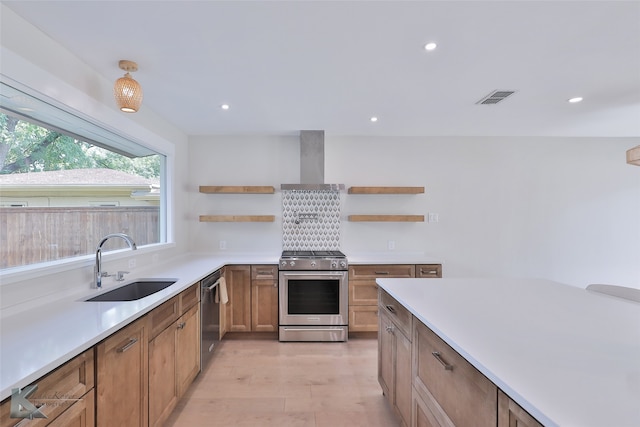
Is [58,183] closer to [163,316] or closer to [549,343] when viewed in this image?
[163,316]

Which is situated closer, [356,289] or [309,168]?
[356,289]

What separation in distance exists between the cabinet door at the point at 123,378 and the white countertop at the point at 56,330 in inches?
3.0

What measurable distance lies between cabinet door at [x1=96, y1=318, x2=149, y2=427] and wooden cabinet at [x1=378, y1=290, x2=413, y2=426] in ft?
4.73

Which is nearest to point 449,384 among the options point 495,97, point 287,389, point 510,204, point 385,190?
point 287,389

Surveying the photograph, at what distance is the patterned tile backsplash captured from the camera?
383 cm

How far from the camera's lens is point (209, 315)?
103 inches

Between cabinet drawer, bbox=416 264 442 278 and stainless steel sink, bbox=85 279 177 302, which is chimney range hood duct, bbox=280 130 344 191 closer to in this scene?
cabinet drawer, bbox=416 264 442 278

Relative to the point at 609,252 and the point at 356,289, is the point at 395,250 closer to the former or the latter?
the point at 356,289

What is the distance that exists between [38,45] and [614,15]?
3.16 meters

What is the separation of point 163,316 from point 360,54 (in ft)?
6.86

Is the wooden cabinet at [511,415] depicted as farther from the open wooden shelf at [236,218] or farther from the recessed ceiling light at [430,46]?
the open wooden shelf at [236,218]

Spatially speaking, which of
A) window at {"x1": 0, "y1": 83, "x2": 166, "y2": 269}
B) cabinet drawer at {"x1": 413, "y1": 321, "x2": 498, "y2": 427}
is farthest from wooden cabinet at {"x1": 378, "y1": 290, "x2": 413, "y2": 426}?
window at {"x1": 0, "y1": 83, "x2": 166, "y2": 269}

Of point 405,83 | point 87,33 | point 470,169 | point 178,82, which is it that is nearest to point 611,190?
point 470,169

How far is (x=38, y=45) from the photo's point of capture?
161 cm
